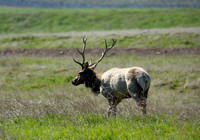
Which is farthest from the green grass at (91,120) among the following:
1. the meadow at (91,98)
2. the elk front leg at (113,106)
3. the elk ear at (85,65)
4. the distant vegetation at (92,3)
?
the distant vegetation at (92,3)

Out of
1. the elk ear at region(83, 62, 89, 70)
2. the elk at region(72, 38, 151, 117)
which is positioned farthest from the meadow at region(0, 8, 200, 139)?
the elk ear at region(83, 62, 89, 70)

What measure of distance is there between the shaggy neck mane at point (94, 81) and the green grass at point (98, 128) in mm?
2575

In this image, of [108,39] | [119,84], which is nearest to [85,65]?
[119,84]

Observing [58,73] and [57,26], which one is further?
[57,26]

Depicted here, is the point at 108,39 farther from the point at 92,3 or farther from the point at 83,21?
the point at 92,3

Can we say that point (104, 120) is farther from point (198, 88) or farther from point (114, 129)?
point (198, 88)

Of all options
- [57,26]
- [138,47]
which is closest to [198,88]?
[138,47]

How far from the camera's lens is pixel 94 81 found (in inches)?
427

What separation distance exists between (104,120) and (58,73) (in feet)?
32.5

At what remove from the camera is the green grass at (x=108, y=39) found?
2600 cm

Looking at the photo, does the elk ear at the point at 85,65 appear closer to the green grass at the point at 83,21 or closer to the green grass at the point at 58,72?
the green grass at the point at 58,72

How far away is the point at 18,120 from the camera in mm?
8484

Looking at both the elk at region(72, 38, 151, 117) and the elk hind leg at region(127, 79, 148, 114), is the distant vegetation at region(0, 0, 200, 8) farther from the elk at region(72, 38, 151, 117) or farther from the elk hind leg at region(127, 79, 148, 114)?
the elk hind leg at region(127, 79, 148, 114)

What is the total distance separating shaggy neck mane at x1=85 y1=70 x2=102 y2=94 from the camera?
35.2 feet
